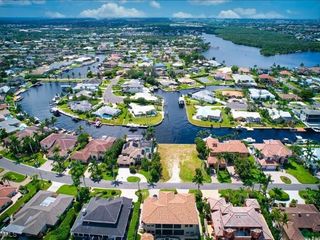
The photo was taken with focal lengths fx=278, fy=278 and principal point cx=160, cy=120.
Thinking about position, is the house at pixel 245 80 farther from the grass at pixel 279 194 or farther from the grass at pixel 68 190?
the grass at pixel 68 190

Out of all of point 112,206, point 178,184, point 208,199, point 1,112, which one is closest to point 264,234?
point 208,199

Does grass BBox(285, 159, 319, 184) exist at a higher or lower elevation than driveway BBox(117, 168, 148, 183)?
higher

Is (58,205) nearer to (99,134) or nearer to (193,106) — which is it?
(99,134)

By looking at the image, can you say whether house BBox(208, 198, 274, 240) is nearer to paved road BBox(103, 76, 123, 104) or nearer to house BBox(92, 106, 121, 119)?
house BBox(92, 106, 121, 119)

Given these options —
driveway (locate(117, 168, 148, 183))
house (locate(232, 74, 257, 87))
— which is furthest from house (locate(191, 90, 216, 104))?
driveway (locate(117, 168, 148, 183))

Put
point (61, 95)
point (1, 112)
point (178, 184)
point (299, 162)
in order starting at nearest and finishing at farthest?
point (178, 184), point (299, 162), point (1, 112), point (61, 95)
